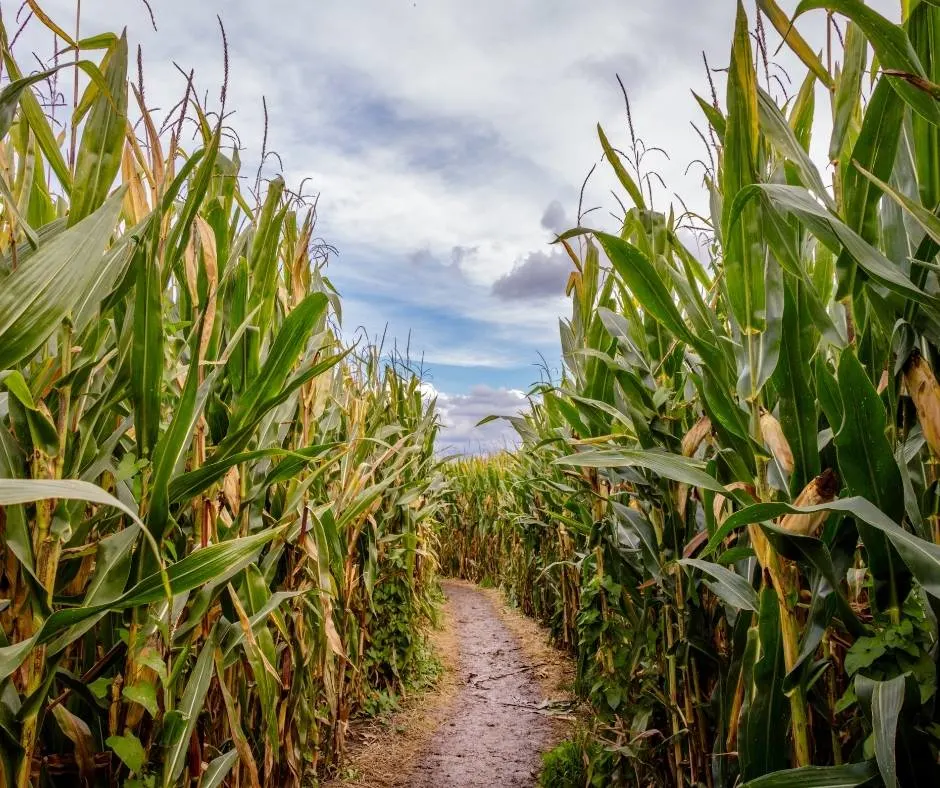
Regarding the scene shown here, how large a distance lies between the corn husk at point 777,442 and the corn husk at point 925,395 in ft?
0.79

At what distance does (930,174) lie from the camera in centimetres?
107

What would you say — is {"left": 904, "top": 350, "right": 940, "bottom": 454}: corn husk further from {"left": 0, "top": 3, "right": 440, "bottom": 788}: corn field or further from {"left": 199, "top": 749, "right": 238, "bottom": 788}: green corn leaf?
{"left": 199, "top": 749, "right": 238, "bottom": 788}: green corn leaf

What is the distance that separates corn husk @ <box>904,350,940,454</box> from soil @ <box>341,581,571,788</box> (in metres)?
2.90

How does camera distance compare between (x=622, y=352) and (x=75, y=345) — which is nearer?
(x=75, y=345)

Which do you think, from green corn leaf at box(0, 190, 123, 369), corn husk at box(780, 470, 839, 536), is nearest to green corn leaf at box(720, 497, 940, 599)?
corn husk at box(780, 470, 839, 536)

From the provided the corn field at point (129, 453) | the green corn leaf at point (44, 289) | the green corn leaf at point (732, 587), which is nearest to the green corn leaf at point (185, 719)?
the corn field at point (129, 453)

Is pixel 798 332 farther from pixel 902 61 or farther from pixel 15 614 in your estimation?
pixel 15 614

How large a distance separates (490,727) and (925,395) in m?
3.63

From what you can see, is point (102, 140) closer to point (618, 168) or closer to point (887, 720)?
point (618, 168)

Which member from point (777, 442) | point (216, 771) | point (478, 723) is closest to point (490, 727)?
point (478, 723)

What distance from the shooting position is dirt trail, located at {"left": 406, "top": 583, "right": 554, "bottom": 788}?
10.6 ft

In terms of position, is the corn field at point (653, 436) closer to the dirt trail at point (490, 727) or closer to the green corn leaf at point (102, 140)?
the green corn leaf at point (102, 140)

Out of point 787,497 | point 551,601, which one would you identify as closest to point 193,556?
point 787,497

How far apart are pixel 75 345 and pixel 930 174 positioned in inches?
61.4
